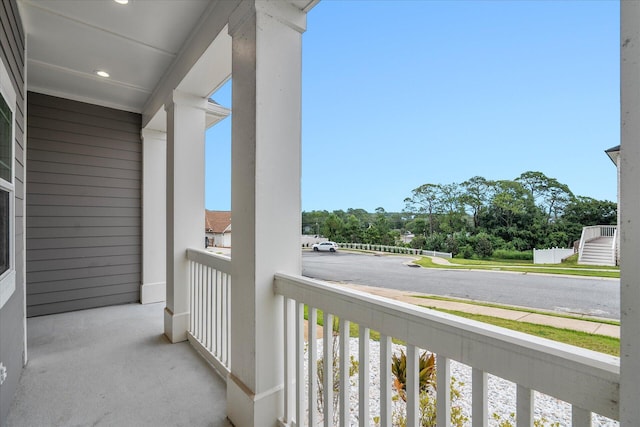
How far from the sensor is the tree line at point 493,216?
0.78 meters

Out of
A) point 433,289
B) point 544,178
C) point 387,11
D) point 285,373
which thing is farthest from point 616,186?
point 285,373

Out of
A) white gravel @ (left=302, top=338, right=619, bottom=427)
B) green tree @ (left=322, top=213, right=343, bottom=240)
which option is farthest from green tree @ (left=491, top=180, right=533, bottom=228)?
green tree @ (left=322, top=213, right=343, bottom=240)

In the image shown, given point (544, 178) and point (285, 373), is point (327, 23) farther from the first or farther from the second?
point (285, 373)

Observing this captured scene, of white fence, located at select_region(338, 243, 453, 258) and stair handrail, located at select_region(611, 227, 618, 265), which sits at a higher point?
stair handrail, located at select_region(611, 227, 618, 265)

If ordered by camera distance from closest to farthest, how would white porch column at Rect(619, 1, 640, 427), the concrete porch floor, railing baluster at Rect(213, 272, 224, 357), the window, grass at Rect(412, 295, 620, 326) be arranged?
white porch column at Rect(619, 1, 640, 427) → grass at Rect(412, 295, 620, 326) → the window → the concrete porch floor → railing baluster at Rect(213, 272, 224, 357)

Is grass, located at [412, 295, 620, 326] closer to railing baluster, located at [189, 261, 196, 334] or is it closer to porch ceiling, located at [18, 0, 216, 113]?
porch ceiling, located at [18, 0, 216, 113]

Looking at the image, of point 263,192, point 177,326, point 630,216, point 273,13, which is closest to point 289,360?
point 263,192

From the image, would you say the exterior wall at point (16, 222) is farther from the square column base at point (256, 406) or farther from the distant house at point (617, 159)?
the distant house at point (617, 159)

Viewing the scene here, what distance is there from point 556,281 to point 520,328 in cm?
16

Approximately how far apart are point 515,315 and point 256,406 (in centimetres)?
142

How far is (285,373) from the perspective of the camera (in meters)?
1.72

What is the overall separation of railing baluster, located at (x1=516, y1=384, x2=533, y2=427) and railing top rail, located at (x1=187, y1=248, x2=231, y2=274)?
71.4 inches

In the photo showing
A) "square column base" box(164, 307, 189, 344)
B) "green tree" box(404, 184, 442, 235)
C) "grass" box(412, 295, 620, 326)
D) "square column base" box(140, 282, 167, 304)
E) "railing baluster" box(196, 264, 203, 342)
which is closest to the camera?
"grass" box(412, 295, 620, 326)

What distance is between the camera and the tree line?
777mm
